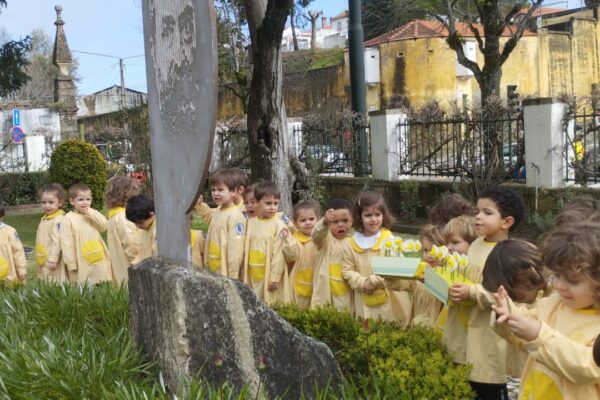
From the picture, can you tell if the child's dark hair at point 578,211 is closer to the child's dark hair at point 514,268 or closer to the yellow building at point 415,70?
the child's dark hair at point 514,268

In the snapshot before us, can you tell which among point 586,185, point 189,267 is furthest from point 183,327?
point 586,185

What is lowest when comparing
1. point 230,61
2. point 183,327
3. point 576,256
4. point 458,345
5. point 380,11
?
point 458,345

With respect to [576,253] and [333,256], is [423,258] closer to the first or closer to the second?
[333,256]

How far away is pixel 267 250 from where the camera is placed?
6.11 m

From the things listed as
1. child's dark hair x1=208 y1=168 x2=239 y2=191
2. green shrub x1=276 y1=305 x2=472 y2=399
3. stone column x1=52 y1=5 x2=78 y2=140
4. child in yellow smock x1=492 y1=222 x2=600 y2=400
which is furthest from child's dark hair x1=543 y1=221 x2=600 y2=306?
stone column x1=52 y1=5 x2=78 y2=140

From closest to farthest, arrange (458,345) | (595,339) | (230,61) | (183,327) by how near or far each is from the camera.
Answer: (595,339) < (183,327) < (458,345) < (230,61)

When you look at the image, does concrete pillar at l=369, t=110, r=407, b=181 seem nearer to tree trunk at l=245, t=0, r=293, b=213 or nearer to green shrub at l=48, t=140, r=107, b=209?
tree trunk at l=245, t=0, r=293, b=213

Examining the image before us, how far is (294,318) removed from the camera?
429 centimetres

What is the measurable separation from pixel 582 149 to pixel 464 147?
2269 millimetres

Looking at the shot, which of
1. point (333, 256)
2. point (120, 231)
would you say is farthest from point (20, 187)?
point (333, 256)

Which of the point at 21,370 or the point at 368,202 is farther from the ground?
the point at 368,202

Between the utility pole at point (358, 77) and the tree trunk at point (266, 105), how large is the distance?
4711 mm

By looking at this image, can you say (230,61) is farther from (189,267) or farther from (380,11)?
(189,267)

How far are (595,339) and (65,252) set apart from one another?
18.0 ft
